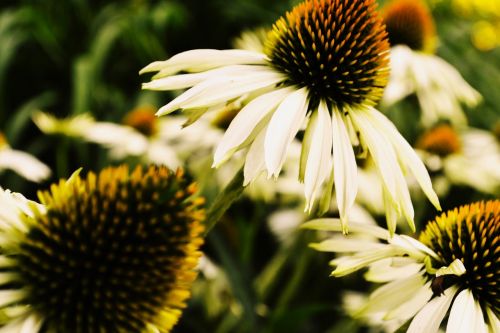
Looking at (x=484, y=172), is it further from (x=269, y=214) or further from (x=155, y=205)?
(x=155, y=205)

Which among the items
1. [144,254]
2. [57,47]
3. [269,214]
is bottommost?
[269,214]

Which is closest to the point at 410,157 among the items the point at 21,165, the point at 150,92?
the point at 21,165

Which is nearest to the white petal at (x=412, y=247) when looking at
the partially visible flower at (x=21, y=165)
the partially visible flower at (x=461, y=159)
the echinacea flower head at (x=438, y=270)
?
the echinacea flower head at (x=438, y=270)

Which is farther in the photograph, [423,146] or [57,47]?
[57,47]

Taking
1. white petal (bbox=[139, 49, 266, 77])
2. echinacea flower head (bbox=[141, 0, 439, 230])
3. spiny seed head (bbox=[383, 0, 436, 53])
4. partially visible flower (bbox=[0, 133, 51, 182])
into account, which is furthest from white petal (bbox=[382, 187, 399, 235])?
spiny seed head (bbox=[383, 0, 436, 53])

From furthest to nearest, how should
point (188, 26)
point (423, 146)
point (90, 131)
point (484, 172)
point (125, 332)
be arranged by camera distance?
point (188, 26)
point (423, 146)
point (484, 172)
point (90, 131)
point (125, 332)

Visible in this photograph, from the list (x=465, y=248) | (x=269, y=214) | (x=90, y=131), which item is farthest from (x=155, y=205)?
(x=269, y=214)

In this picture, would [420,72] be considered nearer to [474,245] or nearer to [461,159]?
[461,159]
